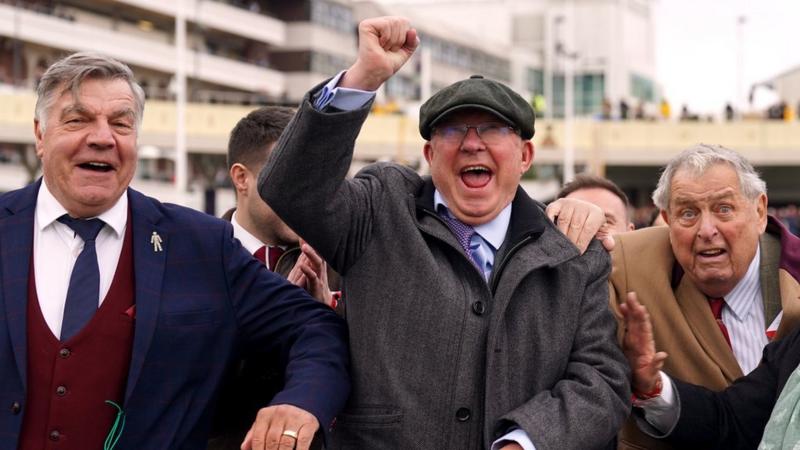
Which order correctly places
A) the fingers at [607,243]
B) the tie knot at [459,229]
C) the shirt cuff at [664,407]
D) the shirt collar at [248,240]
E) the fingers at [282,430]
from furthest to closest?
the shirt collar at [248,240] < the shirt cuff at [664,407] < the fingers at [607,243] < the tie knot at [459,229] < the fingers at [282,430]

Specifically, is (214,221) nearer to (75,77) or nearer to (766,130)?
(75,77)

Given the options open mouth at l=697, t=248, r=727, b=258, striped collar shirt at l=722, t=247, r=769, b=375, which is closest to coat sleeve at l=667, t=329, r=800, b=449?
striped collar shirt at l=722, t=247, r=769, b=375

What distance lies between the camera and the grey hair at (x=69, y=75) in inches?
165

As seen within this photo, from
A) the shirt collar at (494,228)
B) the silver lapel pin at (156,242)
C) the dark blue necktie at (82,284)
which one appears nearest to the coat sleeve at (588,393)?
the shirt collar at (494,228)

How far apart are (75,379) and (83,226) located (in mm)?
526

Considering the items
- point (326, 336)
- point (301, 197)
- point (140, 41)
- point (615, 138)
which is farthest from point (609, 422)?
point (140, 41)

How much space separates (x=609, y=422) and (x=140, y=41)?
5897cm

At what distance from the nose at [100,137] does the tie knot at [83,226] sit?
0.26 metres

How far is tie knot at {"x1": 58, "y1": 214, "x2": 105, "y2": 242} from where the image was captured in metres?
4.20

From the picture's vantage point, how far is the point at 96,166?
420 cm

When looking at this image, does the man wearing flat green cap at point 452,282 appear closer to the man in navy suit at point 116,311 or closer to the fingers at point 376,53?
the fingers at point 376,53

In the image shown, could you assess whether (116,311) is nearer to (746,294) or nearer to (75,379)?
(75,379)

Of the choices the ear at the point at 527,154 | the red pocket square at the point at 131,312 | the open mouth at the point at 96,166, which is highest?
the ear at the point at 527,154

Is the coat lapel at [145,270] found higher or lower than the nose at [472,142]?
lower
